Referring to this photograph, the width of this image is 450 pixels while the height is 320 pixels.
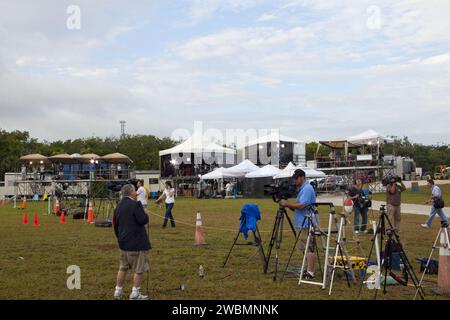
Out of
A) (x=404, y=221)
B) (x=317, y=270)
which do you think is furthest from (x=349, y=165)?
(x=317, y=270)

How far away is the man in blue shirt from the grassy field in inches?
18.6

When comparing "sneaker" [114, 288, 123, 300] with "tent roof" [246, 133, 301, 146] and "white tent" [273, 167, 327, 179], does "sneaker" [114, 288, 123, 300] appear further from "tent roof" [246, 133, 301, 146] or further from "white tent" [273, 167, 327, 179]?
"tent roof" [246, 133, 301, 146]

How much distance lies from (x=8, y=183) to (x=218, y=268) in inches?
1728

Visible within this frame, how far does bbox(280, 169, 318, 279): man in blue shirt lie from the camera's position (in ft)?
27.3

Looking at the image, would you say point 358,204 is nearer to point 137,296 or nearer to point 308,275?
point 308,275

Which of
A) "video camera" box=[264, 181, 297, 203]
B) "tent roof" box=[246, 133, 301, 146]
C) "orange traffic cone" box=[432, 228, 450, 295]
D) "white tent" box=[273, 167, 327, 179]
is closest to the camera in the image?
"orange traffic cone" box=[432, 228, 450, 295]

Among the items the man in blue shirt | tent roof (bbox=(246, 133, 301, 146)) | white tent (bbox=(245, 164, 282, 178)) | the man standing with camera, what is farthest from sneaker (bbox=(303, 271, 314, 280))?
tent roof (bbox=(246, 133, 301, 146))

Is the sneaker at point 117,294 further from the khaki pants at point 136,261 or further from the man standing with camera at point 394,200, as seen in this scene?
the man standing with camera at point 394,200

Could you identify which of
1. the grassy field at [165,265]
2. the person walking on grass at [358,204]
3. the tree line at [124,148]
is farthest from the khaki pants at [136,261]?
the tree line at [124,148]

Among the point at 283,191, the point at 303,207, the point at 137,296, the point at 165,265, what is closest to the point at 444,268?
the point at 303,207

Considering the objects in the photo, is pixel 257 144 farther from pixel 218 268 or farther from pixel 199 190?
pixel 218 268

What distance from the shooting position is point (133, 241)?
7.25 meters

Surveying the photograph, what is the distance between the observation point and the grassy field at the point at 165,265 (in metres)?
7.69

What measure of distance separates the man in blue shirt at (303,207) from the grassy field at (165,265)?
0.47 meters
